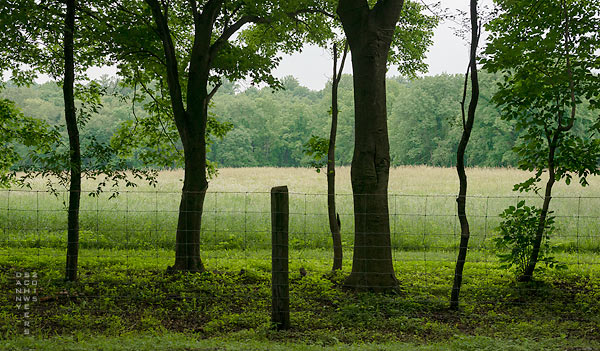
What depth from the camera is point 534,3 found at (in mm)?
9242

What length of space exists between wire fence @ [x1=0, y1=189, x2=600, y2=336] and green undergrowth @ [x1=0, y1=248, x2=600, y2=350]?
121 mm

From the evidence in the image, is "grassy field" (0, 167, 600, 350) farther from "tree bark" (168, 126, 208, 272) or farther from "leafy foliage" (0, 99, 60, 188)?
"leafy foliage" (0, 99, 60, 188)

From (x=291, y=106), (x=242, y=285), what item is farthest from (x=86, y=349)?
(x=291, y=106)

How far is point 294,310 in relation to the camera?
7.70 m

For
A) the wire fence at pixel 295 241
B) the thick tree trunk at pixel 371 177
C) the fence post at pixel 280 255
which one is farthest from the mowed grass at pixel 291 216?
the fence post at pixel 280 255

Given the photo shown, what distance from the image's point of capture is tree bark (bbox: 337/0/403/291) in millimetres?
8688

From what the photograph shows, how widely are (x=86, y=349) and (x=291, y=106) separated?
224 feet

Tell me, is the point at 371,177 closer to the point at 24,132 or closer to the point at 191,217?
the point at 191,217

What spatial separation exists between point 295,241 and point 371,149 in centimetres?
757

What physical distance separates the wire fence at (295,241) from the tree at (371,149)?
1.58ft

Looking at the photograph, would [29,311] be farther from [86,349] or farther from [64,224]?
[64,224]

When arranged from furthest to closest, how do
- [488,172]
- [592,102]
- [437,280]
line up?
[488,172]
[437,280]
[592,102]

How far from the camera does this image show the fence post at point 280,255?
258 inches

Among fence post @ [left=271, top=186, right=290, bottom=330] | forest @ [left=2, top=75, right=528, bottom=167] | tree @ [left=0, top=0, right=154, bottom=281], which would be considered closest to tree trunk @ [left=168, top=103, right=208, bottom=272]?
tree @ [left=0, top=0, right=154, bottom=281]
